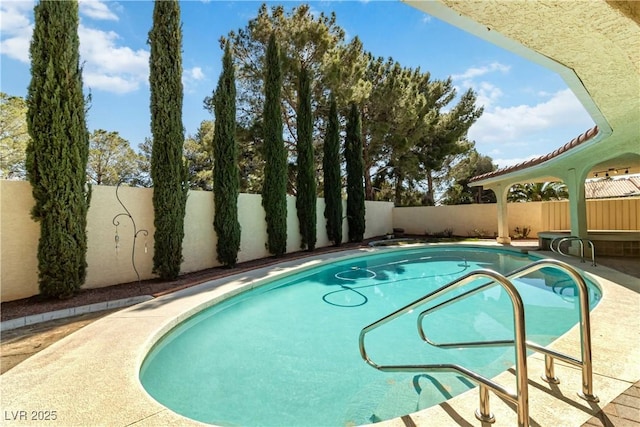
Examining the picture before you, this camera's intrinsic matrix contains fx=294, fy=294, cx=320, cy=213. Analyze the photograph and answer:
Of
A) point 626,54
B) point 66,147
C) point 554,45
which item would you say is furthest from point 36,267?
point 626,54

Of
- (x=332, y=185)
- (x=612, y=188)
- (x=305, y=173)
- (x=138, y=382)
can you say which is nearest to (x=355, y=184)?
(x=332, y=185)

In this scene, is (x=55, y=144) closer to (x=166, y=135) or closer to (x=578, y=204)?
(x=166, y=135)

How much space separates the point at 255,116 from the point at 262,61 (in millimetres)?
3118

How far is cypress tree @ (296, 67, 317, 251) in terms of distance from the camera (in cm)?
1472

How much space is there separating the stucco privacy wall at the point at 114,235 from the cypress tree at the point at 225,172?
1.39ft

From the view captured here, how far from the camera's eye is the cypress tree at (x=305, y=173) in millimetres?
14719

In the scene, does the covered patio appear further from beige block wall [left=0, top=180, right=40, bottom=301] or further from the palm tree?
the palm tree

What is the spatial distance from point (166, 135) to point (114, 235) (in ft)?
10.3

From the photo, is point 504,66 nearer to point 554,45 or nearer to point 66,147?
point 554,45

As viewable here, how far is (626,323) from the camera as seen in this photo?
439 cm

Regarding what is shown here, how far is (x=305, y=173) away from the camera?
14812mm

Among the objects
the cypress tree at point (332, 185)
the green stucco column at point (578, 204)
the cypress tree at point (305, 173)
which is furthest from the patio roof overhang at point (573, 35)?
the cypress tree at point (332, 185)

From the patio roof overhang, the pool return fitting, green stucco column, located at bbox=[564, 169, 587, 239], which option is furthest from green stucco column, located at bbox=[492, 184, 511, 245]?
the pool return fitting

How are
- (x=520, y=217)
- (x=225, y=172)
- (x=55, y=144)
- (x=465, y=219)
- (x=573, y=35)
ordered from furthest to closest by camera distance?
(x=465, y=219), (x=520, y=217), (x=225, y=172), (x=55, y=144), (x=573, y=35)
